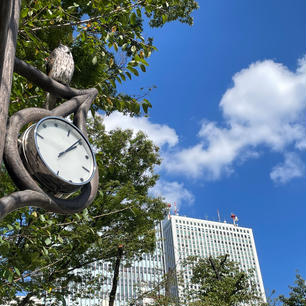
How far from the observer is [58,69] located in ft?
7.17

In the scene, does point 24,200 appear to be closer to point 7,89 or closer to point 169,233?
point 7,89

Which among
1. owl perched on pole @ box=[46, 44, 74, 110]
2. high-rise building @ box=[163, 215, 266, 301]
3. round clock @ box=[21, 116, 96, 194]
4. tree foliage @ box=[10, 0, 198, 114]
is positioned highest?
high-rise building @ box=[163, 215, 266, 301]

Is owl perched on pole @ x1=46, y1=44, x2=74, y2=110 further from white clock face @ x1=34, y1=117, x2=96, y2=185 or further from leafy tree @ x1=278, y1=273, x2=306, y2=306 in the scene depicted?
leafy tree @ x1=278, y1=273, x2=306, y2=306

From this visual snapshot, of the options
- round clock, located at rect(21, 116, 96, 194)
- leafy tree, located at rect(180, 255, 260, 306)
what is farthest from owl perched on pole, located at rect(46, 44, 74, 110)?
leafy tree, located at rect(180, 255, 260, 306)

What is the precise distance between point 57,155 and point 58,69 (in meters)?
0.76

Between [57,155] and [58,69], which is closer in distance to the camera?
[57,155]

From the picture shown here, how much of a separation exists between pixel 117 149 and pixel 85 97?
7374 millimetres

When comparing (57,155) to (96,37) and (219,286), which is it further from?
(219,286)

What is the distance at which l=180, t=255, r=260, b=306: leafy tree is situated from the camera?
12.8 meters

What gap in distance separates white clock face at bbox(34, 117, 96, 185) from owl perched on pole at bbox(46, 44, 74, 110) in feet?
1.37

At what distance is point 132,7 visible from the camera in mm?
3576

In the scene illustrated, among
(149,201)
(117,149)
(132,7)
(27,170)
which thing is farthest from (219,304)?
(27,170)

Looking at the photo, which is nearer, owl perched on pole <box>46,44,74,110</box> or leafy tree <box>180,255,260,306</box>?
owl perched on pole <box>46,44,74,110</box>

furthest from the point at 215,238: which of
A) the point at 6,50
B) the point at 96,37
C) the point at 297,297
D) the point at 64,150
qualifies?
the point at 6,50
